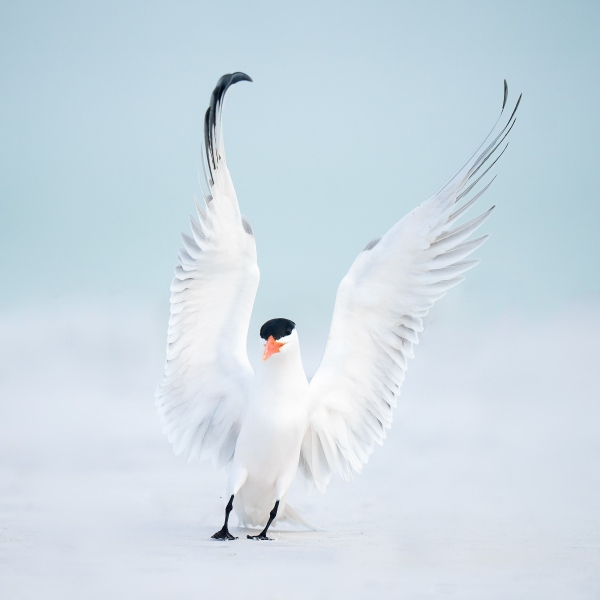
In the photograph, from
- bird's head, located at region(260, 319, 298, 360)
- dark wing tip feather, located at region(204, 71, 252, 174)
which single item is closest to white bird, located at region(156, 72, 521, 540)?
dark wing tip feather, located at region(204, 71, 252, 174)

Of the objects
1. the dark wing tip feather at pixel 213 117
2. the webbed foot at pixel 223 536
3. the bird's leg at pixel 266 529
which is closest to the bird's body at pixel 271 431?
the bird's leg at pixel 266 529

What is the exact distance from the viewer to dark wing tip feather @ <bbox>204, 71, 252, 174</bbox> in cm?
814

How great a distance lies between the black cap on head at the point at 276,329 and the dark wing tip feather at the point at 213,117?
157cm

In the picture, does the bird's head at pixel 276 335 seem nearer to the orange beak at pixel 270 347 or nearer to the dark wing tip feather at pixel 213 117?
the orange beak at pixel 270 347

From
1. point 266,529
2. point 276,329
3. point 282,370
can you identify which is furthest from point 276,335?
point 266,529

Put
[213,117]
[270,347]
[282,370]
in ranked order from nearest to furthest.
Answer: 1. [270,347]
2. [282,370]
3. [213,117]

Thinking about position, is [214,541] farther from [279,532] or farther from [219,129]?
[219,129]

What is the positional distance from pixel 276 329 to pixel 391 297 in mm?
1242

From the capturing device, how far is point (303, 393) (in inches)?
309

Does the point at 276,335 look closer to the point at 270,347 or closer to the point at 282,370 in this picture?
the point at 270,347

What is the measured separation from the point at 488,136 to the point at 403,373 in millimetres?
2206

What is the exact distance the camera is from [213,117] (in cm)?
820

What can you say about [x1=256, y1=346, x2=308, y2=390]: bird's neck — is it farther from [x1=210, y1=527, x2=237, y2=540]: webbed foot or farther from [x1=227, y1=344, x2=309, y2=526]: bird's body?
[x1=210, y1=527, x2=237, y2=540]: webbed foot

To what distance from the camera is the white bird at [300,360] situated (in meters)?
8.00
